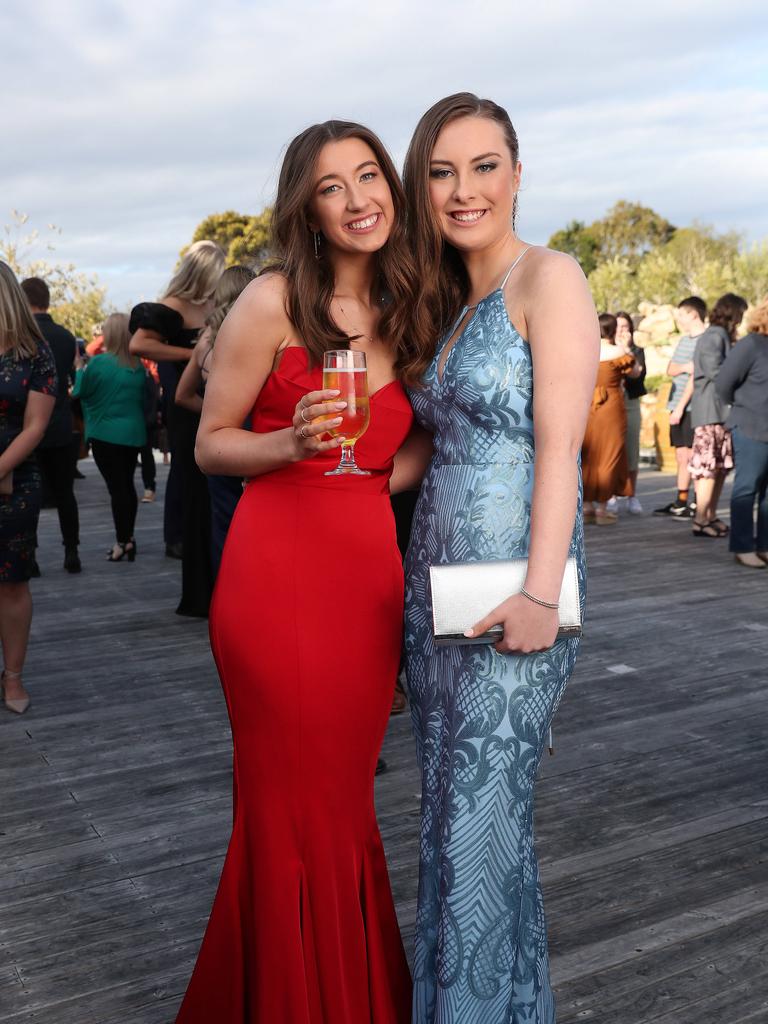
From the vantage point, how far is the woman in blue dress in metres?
1.87

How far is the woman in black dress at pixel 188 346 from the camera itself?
5.89m

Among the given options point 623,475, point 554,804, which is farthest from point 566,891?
point 623,475

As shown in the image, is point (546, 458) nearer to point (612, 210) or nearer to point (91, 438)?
point (91, 438)

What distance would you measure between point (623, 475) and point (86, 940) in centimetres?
772

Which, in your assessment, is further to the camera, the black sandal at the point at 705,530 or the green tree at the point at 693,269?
the green tree at the point at 693,269

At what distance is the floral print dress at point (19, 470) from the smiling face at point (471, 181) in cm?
283

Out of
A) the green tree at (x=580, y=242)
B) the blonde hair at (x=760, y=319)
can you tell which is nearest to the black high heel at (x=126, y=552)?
the blonde hair at (x=760, y=319)

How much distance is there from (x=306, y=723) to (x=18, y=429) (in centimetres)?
281

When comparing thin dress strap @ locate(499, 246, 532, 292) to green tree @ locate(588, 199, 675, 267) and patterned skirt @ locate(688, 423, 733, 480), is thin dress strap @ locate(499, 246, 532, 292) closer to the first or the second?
patterned skirt @ locate(688, 423, 733, 480)

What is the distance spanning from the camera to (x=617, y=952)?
2701 mm

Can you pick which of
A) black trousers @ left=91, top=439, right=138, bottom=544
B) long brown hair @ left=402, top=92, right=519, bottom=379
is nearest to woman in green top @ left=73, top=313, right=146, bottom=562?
black trousers @ left=91, top=439, right=138, bottom=544

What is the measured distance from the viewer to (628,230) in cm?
6138

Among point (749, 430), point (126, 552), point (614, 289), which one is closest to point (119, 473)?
point (126, 552)

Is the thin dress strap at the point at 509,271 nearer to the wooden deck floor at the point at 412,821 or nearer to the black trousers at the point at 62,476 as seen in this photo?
the wooden deck floor at the point at 412,821
